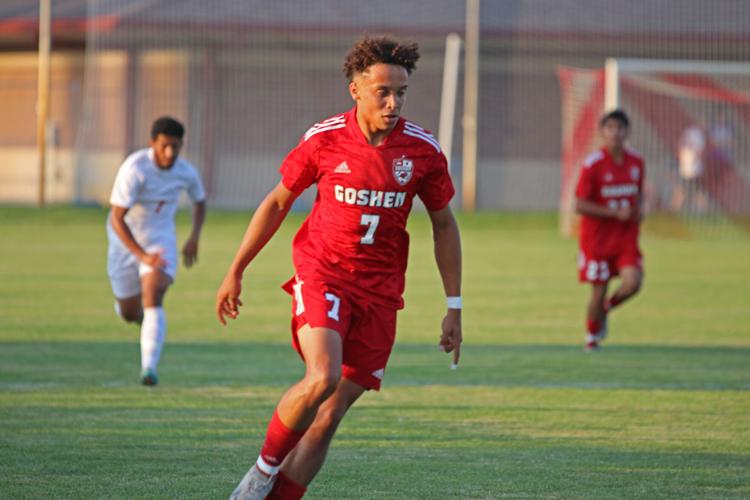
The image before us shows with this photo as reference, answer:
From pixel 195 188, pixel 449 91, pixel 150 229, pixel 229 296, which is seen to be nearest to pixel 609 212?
pixel 195 188

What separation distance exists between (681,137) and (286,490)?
83.5ft

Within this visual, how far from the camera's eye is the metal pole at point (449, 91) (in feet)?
104

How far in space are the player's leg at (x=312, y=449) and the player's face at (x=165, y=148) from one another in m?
4.74

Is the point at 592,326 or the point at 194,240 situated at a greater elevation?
the point at 194,240

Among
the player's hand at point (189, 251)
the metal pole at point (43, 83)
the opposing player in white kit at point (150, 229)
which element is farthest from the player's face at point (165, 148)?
the metal pole at point (43, 83)

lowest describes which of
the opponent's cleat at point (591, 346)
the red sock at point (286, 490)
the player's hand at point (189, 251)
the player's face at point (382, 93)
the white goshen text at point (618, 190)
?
the opponent's cleat at point (591, 346)

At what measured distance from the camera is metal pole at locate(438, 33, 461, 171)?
31719mm

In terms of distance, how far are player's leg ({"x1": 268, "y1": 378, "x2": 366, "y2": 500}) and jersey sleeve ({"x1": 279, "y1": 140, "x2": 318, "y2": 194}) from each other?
2.93 ft

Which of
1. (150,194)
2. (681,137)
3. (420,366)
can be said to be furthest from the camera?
(681,137)

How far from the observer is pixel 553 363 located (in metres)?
11.4

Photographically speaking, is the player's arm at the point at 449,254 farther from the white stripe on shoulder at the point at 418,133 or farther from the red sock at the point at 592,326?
the red sock at the point at 592,326

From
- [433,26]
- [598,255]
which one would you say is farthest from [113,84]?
[598,255]

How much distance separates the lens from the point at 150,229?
35.0 feet

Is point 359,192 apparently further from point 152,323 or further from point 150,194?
point 150,194
